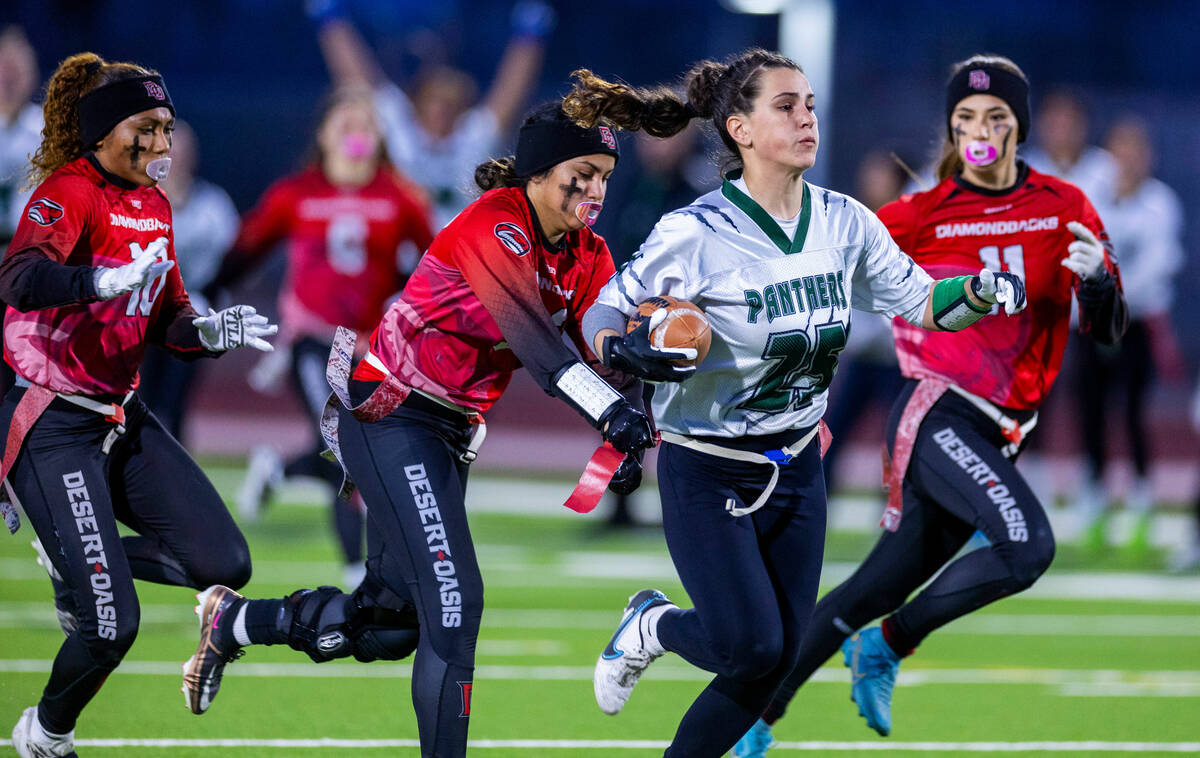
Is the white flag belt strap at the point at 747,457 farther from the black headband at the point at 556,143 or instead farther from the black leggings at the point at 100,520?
the black leggings at the point at 100,520

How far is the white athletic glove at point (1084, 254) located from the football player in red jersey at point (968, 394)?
11cm

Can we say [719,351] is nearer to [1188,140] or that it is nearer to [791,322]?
[791,322]

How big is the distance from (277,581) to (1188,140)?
56.2 ft

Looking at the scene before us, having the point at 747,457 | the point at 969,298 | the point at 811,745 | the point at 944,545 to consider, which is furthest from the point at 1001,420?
the point at 747,457

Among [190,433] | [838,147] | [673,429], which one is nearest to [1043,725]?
[673,429]

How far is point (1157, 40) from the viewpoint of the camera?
78.2 ft

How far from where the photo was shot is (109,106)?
4992 millimetres

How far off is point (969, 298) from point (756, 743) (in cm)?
166

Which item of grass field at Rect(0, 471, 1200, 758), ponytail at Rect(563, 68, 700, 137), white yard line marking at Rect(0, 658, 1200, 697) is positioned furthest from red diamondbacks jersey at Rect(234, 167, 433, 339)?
ponytail at Rect(563, 68, 700, 137)

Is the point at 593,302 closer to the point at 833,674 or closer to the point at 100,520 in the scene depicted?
the point at 100,520

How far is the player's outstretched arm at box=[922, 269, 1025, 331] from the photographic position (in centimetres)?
466

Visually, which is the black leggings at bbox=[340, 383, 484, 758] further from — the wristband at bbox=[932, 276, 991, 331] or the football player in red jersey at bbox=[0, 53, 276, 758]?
the wristband at bbox=[932, 276, 991, 331]

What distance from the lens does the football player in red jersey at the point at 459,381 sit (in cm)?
446

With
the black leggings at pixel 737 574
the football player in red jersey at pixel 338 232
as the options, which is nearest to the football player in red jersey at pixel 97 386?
the black leggings at pixel 737 574
